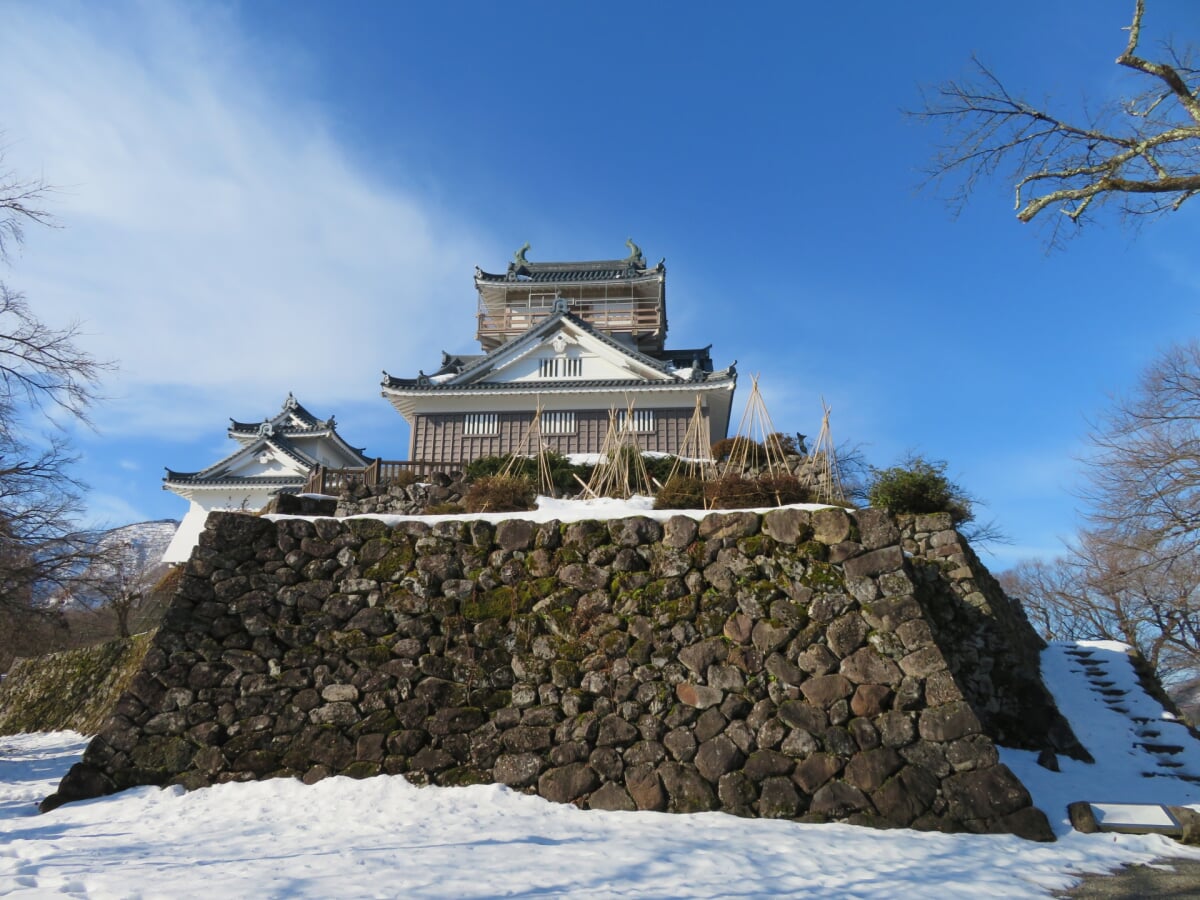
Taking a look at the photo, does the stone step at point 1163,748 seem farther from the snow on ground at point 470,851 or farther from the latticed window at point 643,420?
the latticed window at point 643,420

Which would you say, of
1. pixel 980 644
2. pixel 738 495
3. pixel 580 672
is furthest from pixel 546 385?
pixel 580 672

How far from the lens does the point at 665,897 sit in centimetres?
468

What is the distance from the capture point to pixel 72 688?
53.0 ft

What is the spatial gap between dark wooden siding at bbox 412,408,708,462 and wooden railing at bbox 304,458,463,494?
5.52 meters

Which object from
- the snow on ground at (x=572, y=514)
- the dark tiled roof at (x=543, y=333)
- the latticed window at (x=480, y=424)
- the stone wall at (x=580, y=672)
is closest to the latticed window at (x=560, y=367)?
the dark tiled roof at (x=543, y=333)

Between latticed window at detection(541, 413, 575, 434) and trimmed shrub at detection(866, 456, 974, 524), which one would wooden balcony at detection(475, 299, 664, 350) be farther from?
trimmed shrub at detection(866, 456, 974, 524)

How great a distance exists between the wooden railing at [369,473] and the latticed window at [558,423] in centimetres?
579

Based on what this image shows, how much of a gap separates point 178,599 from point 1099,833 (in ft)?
30.7

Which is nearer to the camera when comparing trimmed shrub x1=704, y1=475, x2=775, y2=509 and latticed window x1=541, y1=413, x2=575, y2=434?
trimmed shrub x1=704, y1=475, x2=775, y2=509

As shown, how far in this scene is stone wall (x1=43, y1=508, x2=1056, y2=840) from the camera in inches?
267

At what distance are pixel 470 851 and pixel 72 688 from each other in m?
15.1

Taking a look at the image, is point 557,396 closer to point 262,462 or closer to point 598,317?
point 598,317

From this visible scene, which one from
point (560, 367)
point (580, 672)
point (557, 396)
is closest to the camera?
point (580, 672)

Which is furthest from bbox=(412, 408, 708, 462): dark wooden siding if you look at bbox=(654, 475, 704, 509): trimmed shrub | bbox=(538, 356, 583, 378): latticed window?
bbox=(654, 475, 704, 509): trimmed shrub
